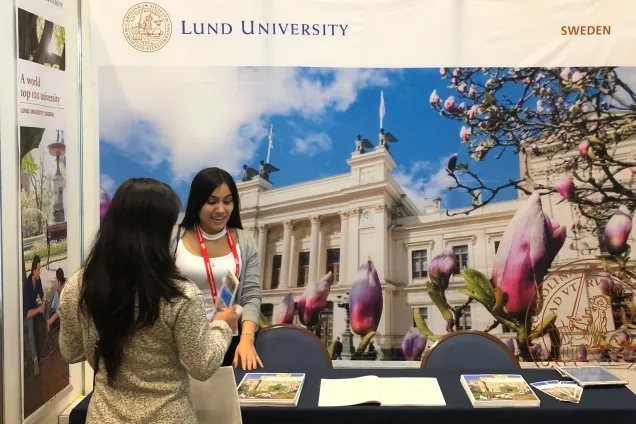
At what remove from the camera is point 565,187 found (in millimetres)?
3316

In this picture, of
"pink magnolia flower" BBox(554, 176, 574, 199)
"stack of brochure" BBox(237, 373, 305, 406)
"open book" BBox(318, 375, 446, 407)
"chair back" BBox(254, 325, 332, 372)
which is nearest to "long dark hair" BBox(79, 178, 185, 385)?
"stack of brochure" BBox(237, 373, 305, 406)

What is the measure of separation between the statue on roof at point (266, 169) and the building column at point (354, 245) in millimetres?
563

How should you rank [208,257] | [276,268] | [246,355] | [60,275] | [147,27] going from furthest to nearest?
[276,268] → [147,27] → [60,275] → [208,257] → [246,355]

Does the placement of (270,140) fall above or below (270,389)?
above

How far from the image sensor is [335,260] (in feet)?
11.2

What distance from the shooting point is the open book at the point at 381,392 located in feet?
5.59

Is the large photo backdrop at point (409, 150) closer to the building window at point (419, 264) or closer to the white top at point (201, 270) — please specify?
the building window at point (419, 264)

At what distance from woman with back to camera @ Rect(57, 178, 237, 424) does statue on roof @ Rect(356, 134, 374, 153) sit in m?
2.10

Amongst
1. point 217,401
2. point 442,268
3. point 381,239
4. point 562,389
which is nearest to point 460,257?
point 442,268

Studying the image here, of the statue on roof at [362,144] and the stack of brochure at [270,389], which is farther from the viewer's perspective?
the statue on roof at [362,144]

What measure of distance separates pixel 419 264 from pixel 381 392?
1641 millimetres

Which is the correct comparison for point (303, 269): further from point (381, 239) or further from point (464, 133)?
point (464, 133)

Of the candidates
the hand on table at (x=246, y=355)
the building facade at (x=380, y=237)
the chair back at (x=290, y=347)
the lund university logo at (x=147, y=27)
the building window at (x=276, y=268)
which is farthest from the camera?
the building window at (x=276, y=268)

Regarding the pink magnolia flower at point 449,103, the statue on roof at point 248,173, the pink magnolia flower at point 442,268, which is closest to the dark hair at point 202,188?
the statue on roof at point 248,173
